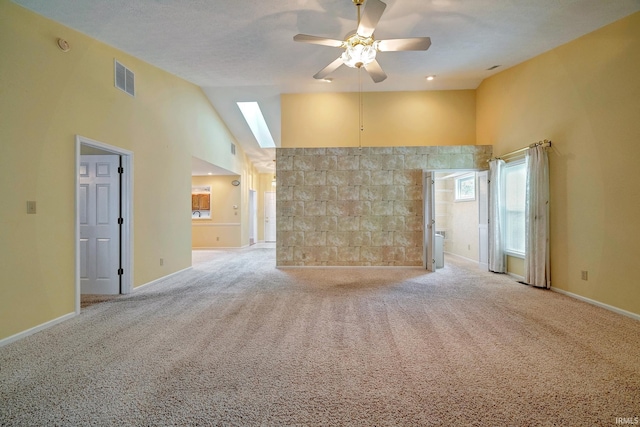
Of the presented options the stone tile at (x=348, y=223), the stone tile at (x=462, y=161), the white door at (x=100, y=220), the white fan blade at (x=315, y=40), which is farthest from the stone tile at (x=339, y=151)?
the white door at (x=100, y=220)

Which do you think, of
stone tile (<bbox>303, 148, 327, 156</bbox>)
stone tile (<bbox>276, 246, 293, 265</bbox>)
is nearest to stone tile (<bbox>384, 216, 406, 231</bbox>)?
stone tile (<bbox>303, 148, 327, 156</bbox>)

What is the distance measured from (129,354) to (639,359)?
4.10m

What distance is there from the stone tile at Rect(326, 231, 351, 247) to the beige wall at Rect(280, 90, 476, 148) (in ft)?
6.49

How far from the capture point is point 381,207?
19.8 feet

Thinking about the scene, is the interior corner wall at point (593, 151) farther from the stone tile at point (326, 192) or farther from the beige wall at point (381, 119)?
the stone tile at point (326, 192)

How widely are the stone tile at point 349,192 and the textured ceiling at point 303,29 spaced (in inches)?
86.8

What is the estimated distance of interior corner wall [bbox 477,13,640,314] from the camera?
10.5 ft

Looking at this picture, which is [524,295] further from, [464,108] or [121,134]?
[121,134]

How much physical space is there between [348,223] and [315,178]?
1.19 metres

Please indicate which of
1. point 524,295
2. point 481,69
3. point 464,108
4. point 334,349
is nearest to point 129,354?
point 334,349

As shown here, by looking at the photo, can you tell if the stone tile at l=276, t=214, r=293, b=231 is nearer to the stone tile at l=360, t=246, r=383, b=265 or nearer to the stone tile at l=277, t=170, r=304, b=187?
the stone tile at l=277, t=170, r=304, b=187

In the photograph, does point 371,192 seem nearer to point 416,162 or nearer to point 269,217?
point 416,162

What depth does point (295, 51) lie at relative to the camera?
424cm

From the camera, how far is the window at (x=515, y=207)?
5.03 metres
